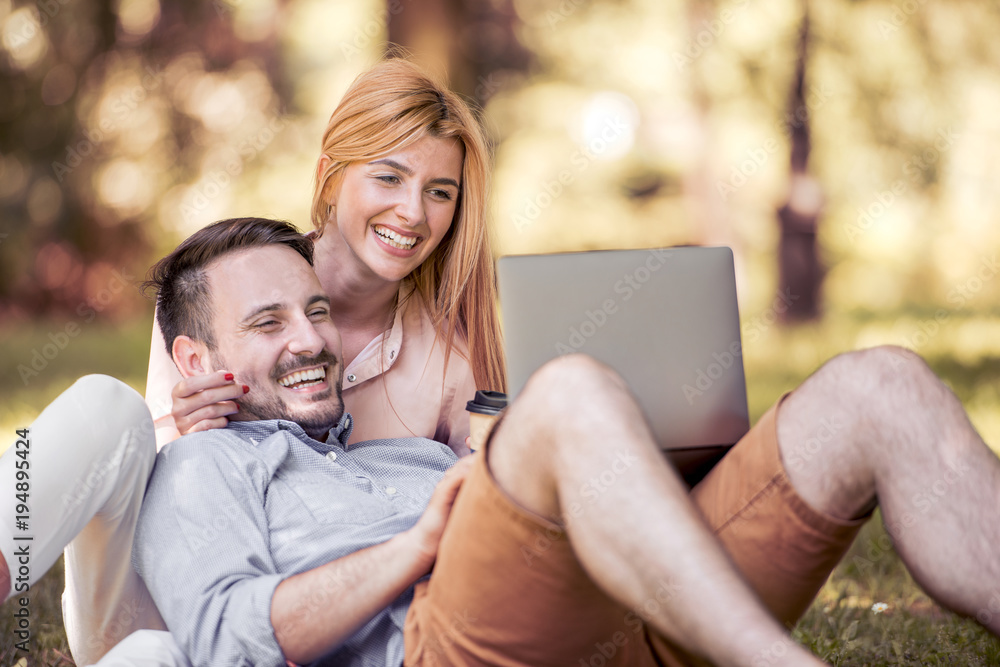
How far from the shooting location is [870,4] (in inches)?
356

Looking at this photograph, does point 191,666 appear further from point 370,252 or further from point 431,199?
point 431,199

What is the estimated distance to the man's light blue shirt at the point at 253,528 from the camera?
161cm

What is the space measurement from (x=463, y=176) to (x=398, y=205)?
10.0 inches

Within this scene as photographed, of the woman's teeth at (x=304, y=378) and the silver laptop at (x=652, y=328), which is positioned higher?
the silver laptop at (x=652, y=328)

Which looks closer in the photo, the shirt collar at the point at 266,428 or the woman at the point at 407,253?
the shirt collar at the point at 266,428

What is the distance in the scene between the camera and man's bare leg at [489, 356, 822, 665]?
4.27 ft

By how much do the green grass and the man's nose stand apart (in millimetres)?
1038

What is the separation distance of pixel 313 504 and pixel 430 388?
0.86 meters
